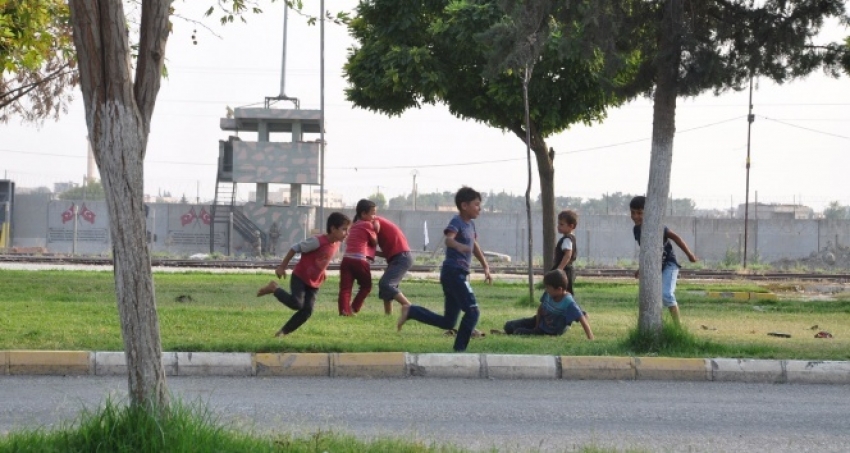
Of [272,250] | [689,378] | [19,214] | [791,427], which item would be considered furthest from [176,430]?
[19,214]

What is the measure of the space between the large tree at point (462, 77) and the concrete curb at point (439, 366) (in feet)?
34.6

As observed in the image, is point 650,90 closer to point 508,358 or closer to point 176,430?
point 508,358

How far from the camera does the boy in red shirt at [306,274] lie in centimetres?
1161

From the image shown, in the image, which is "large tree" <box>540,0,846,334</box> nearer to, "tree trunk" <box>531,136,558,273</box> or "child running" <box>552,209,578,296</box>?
"child running" <box>552,209,578,296</box>

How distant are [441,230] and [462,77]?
2482 centimetres

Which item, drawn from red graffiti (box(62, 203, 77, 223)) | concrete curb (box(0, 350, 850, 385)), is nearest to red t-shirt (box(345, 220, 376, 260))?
concrete curb (box(0, 350, 850, 385))

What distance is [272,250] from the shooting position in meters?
42.8

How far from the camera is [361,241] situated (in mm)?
13773

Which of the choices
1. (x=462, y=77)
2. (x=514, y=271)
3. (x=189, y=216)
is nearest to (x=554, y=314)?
(x=462, y=77)

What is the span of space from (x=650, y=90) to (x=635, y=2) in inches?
37.9

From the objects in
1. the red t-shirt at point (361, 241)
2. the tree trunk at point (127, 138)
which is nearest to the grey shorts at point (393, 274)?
the red t-shirt at point (361, 241)

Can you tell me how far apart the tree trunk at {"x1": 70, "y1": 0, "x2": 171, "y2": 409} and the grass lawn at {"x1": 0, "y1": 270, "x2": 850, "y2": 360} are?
4.33m

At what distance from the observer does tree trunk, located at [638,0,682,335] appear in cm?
1098

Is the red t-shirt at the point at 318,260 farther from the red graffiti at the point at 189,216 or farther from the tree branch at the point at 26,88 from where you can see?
the red graffiti at the point at 189,216
